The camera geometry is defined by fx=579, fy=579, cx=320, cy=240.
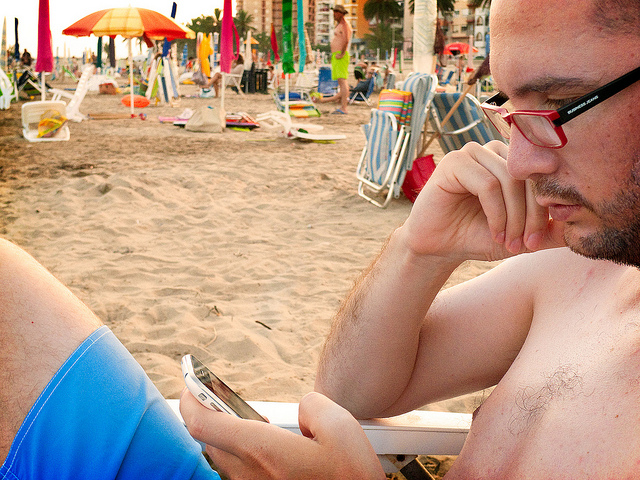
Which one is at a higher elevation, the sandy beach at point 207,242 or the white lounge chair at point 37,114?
the white lounge chair at point 37,114

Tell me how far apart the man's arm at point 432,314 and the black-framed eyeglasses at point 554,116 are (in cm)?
21

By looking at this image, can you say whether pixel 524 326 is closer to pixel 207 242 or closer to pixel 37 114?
pixel 207 242

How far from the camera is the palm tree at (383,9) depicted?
63341 mm

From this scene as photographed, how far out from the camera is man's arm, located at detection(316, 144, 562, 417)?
4.48ft

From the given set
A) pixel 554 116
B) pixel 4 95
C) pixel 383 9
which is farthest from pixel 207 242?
pixel 383 9

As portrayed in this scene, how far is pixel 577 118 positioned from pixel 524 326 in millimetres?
631

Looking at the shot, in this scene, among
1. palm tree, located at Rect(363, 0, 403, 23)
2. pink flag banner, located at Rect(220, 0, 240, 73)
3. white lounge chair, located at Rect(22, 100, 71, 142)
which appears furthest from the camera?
palm tree, located at Rect(363, 0, 403, 23)

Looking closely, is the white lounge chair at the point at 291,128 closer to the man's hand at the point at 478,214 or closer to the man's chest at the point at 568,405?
the man's hand at the point at 478,214

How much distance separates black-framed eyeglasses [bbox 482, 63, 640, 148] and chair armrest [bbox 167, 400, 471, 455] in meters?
0.78

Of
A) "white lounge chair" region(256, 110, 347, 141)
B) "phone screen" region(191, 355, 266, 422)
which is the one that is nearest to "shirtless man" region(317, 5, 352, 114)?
"white lounge chair" region(256, 110, 347, 141)

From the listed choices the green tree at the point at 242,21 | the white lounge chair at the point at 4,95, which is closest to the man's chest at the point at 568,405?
the white lounge chair at the point at 4,95

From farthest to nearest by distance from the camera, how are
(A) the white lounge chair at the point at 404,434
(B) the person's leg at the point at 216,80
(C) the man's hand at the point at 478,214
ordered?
(B) the person's leg at the point at 216,80 < (A) the white lounge chair at the point at 404,434 < (C) the man's hand at the point at 478,214

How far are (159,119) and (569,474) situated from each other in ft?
38.2

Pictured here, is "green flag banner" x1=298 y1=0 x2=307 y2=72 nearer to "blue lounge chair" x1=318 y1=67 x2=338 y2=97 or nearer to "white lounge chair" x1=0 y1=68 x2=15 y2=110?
"white lounge chair" x1=0 y1=68 x2=15 y2=110
